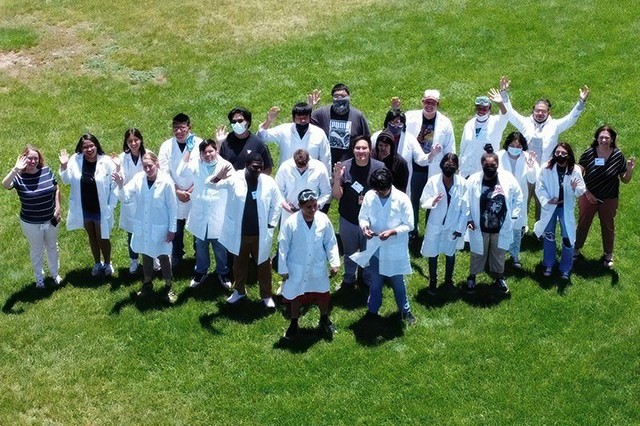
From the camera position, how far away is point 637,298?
36.2ft

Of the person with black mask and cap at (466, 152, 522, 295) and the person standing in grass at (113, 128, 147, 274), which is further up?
the person standing in grass at (113, 128, 147, 274)

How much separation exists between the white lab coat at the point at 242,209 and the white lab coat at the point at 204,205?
41 centimetres

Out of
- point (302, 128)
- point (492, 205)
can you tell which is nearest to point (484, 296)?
point (492, 205)

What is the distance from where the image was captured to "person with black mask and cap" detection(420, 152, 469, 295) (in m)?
10.7

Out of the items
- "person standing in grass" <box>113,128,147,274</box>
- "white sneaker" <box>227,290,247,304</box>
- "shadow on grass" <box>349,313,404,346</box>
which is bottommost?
"shadow on grass" <box>349,313,404,346</box>

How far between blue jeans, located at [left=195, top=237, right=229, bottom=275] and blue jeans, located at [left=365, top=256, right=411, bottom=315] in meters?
2.15

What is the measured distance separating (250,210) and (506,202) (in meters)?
3.43

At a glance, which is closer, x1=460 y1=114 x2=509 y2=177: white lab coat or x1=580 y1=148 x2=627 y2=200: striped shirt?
x1=580 y1=148 x2=627 y2=200: striped shirt

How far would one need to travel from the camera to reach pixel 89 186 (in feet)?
37.3

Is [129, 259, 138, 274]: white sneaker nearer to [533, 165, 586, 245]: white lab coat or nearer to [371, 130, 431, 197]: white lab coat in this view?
[371, 130, 431, 197]: white lab coat

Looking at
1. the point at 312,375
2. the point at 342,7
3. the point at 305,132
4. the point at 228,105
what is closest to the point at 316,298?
the point at 312,375

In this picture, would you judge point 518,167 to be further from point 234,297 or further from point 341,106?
point 234,297

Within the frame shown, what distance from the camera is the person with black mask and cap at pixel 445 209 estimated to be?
1066cm

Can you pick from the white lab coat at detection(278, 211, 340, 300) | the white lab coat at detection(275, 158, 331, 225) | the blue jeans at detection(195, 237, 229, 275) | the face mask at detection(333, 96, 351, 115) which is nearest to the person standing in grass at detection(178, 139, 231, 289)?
the blue jeans at detection(195, 237, 229, 275)
